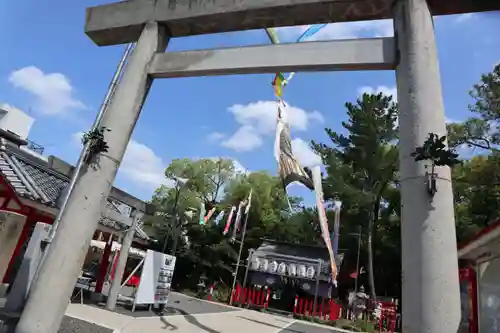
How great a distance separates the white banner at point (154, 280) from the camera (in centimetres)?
893

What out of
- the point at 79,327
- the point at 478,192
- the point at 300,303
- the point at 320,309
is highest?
the point at 478,192

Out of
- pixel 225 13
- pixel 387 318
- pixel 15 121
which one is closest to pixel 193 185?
pixel 15 121

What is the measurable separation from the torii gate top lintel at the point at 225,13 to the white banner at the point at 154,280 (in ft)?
19.7

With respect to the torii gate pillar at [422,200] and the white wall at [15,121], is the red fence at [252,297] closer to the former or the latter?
the torii gate pillar at [422,200]

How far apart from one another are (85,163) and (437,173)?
12.1 ft

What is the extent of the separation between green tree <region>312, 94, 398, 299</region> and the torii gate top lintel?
17.9m

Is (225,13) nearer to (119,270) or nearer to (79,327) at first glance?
(79,327)

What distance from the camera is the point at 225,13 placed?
4.51 meters

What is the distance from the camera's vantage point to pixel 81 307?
806 cm

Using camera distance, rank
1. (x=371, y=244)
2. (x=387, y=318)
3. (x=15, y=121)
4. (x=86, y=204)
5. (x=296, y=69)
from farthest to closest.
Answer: (x=15, y=121), (x=371, y=244), (x=387, y=318), (x=296, y=69), (x=86, y=204)

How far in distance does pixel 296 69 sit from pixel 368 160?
61.7ft

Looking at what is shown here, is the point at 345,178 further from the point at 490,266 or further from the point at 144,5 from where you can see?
the point at 144,5

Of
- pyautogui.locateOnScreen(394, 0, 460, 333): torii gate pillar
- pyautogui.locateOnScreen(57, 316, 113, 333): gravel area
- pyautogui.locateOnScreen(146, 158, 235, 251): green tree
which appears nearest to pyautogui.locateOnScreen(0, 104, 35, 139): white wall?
pyautogui.locateOnScreen(146, 158, 235, 251): green tree

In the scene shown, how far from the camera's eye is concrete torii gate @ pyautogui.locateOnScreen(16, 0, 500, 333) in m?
2.87
